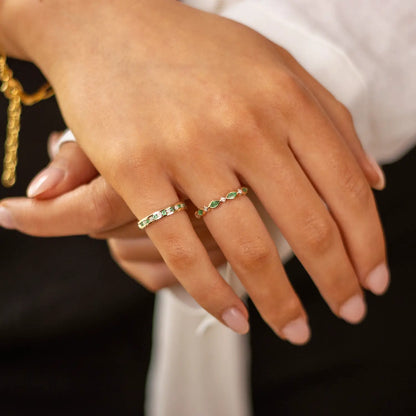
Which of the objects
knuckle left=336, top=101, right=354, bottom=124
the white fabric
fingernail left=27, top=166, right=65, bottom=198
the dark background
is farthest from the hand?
the dark background

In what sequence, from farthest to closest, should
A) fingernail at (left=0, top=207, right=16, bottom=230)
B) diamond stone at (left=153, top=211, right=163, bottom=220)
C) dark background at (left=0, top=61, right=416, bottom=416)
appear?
dark background at (left=0, top=61, right=416, bottom=416) → fingernail at (left=0, top=207, right=16, bottom=230) → diamond stone at (left=153, top=211, right=163, bottom=220)

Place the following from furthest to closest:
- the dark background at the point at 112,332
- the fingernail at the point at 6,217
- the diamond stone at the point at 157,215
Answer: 1. the dark background at the point at 112,332
2. the fingernail at the point at 6,217
3. the diamond stone at the point at 157,215

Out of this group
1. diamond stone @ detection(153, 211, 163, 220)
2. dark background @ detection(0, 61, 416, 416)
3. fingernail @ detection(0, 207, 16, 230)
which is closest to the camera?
diamond stone @ detection(153, 211, 163, 220)

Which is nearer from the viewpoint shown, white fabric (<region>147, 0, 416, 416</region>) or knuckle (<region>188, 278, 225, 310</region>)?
knuckle (<region>188, 278, 225, 310</region>)

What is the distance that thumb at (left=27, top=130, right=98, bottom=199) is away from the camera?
693 mm

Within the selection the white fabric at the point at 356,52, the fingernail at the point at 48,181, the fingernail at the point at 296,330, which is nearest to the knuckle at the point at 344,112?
the white fabric at the point at 356,52

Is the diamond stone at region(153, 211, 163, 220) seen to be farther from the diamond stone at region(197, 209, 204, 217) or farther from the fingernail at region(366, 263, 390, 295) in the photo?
the fingernail at region(366, 263, 390, 295)

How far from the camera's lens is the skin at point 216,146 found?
60cm

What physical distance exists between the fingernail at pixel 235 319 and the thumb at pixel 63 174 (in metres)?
0.27

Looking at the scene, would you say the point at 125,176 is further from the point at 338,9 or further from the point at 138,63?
the point at 338,9

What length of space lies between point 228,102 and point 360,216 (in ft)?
0.70

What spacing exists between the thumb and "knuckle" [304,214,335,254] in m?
0.30

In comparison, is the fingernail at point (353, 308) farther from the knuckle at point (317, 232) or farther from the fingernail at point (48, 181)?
the fingernail at point (48, 181)

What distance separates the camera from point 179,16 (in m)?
0.67
